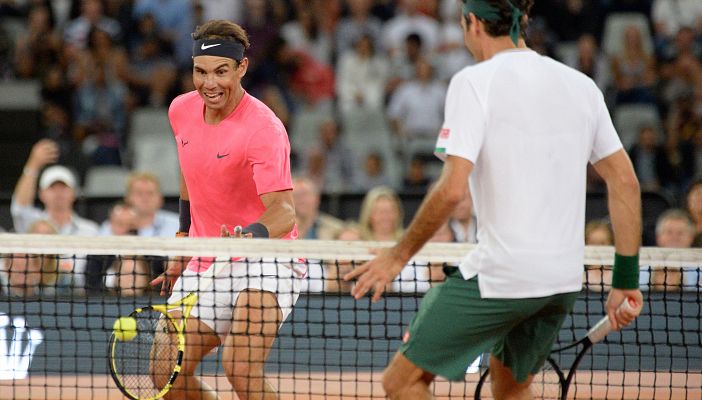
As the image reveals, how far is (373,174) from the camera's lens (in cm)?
1160

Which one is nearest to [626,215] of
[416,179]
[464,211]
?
[464,211]

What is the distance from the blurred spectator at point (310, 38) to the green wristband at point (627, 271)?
9.01 meters

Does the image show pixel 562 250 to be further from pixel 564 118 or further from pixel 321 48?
pixel 321 48

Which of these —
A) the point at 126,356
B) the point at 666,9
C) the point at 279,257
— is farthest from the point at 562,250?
the point at 666,9

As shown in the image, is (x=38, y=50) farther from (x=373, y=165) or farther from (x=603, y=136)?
(x=603, y=136)

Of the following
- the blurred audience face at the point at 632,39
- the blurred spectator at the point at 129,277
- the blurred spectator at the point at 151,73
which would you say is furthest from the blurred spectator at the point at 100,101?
the blurred audience face at the point at 632,39

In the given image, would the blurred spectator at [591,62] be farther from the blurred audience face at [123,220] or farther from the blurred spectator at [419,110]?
the blurred audience face at [123,220]

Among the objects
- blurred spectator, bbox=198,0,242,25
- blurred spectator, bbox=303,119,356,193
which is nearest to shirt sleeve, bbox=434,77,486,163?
blurred spectator, bbox=303,119,356,193

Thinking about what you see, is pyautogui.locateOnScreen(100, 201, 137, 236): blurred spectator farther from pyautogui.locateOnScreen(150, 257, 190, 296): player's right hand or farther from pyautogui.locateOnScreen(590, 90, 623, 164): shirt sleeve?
pyautogui.locateOnScreen(590, 90, 623, 164): shirt sleeve

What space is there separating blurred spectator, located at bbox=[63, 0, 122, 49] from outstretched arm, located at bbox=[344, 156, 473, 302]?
9.43 metres

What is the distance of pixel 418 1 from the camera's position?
1353 centimetres

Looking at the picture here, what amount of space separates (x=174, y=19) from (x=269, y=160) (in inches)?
338

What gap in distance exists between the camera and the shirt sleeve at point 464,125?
3961 millimetres

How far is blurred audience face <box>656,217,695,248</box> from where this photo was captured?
8680 mm
